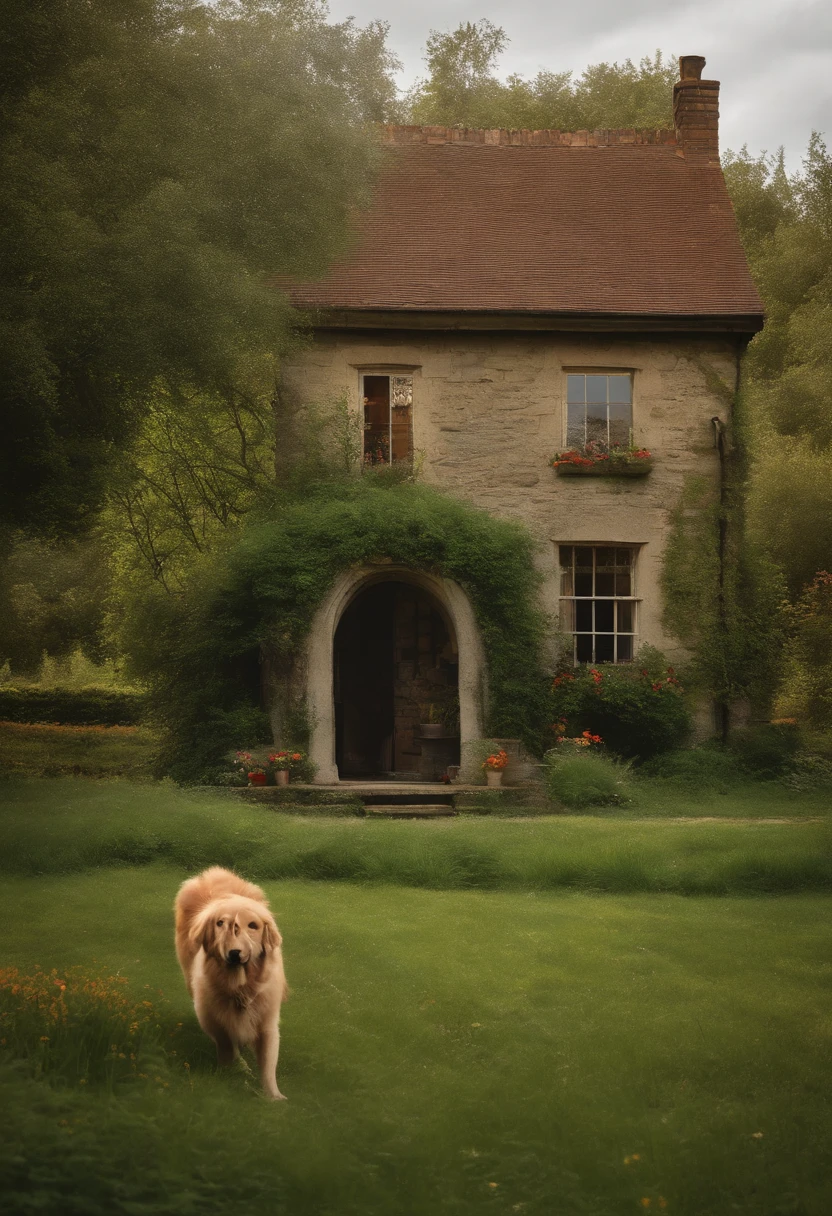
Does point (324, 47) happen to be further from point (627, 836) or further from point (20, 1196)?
point (20, 1196)

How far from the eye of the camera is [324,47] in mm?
16328

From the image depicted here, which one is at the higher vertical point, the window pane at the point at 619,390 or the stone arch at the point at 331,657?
the window pane at the point at 619,390

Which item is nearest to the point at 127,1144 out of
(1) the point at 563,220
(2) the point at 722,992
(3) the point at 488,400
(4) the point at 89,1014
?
(4) the point at 89,1014

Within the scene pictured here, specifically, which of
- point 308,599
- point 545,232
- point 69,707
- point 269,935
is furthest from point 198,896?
point 69,707

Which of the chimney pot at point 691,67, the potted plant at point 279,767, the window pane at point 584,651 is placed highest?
the chimney pot at point 691,67

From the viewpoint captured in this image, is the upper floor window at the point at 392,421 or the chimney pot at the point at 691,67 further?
the chimney pot at the point at 691,67

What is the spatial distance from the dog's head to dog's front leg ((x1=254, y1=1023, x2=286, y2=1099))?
34cm

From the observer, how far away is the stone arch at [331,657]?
634 inches

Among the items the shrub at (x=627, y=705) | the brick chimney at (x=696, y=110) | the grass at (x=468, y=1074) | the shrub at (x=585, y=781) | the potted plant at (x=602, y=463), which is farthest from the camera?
the brick chimney at (x=696, y=110)

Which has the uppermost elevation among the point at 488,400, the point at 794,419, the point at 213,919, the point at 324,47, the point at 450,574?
the point at 324,47

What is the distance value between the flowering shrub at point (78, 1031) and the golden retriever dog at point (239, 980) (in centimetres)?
28

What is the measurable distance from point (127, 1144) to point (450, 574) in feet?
40.3

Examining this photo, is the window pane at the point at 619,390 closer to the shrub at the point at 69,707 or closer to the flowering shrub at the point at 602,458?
the flowering shrub at the point at 602,458

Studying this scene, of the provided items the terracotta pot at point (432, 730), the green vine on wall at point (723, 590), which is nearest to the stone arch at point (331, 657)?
the terracotta pot at point (432, 730)
